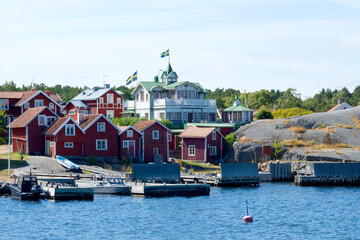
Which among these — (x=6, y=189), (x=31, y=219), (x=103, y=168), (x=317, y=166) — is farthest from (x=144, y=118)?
(x=31, y=219)

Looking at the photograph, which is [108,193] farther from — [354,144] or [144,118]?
[354,144]

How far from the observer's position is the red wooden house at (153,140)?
8425 centimetres

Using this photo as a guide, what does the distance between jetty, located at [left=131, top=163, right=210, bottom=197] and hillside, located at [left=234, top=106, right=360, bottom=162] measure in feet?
68.7

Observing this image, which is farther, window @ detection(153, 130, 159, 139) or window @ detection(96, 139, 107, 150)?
window @ detection(153, 130, 159, 139)

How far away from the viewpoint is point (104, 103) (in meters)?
105

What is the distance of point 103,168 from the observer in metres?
77.1

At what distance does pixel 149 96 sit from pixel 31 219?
51.1 meters

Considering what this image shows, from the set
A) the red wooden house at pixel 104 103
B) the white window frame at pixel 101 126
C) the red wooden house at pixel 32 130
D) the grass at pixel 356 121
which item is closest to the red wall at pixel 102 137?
the white window frame at pixel 101 126

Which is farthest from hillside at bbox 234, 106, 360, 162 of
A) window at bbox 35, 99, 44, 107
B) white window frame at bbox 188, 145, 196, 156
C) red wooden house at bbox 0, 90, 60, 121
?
window at bbox 35, 99, 44, 107

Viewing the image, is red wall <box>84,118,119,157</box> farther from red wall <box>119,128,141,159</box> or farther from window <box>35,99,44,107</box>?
window <box>35,99,44,107</box>

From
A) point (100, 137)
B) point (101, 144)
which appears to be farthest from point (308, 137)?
point (100, 137)

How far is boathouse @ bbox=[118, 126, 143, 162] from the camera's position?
82375 mm

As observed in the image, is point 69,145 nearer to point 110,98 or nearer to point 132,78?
point 132,78

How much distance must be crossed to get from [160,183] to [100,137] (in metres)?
17.3
